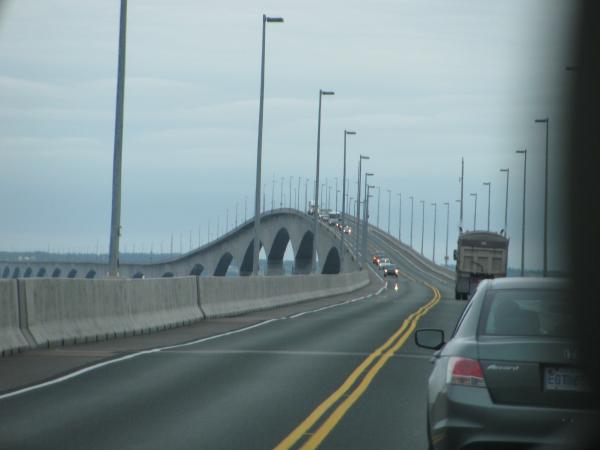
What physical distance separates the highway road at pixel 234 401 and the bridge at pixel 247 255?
111640mm

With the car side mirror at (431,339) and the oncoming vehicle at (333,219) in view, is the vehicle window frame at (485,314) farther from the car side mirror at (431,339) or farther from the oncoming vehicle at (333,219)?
the oncoming vehicle at (333,219)

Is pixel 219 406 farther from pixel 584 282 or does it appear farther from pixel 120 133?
pixel 120 133

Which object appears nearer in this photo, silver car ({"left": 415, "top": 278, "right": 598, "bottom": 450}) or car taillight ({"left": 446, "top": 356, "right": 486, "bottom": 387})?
silver car ({"left": 415, "top": 278, "right": 598, "bottom": 450})

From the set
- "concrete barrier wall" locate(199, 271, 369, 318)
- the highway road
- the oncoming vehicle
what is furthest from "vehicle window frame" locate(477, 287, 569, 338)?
the oncoming vehicle

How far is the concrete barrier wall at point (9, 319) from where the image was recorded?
17406 millimetres

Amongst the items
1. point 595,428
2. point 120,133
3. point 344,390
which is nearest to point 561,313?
point 595,428


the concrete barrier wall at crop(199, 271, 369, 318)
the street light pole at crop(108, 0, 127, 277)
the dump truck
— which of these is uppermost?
the street light pole at crop(108, 0, 127, 277)

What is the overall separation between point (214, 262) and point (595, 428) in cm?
15354

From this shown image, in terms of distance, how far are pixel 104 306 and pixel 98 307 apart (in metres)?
0.39

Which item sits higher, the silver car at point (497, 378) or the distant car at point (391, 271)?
the silver car at point (497, 378)

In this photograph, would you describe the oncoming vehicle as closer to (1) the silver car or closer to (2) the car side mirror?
(2) the car side mirror

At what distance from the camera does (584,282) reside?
1.61m

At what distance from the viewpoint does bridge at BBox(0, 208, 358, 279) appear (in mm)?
137375

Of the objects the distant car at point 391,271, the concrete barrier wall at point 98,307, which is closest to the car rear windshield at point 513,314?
the concrete barrier wall at point 98,307
